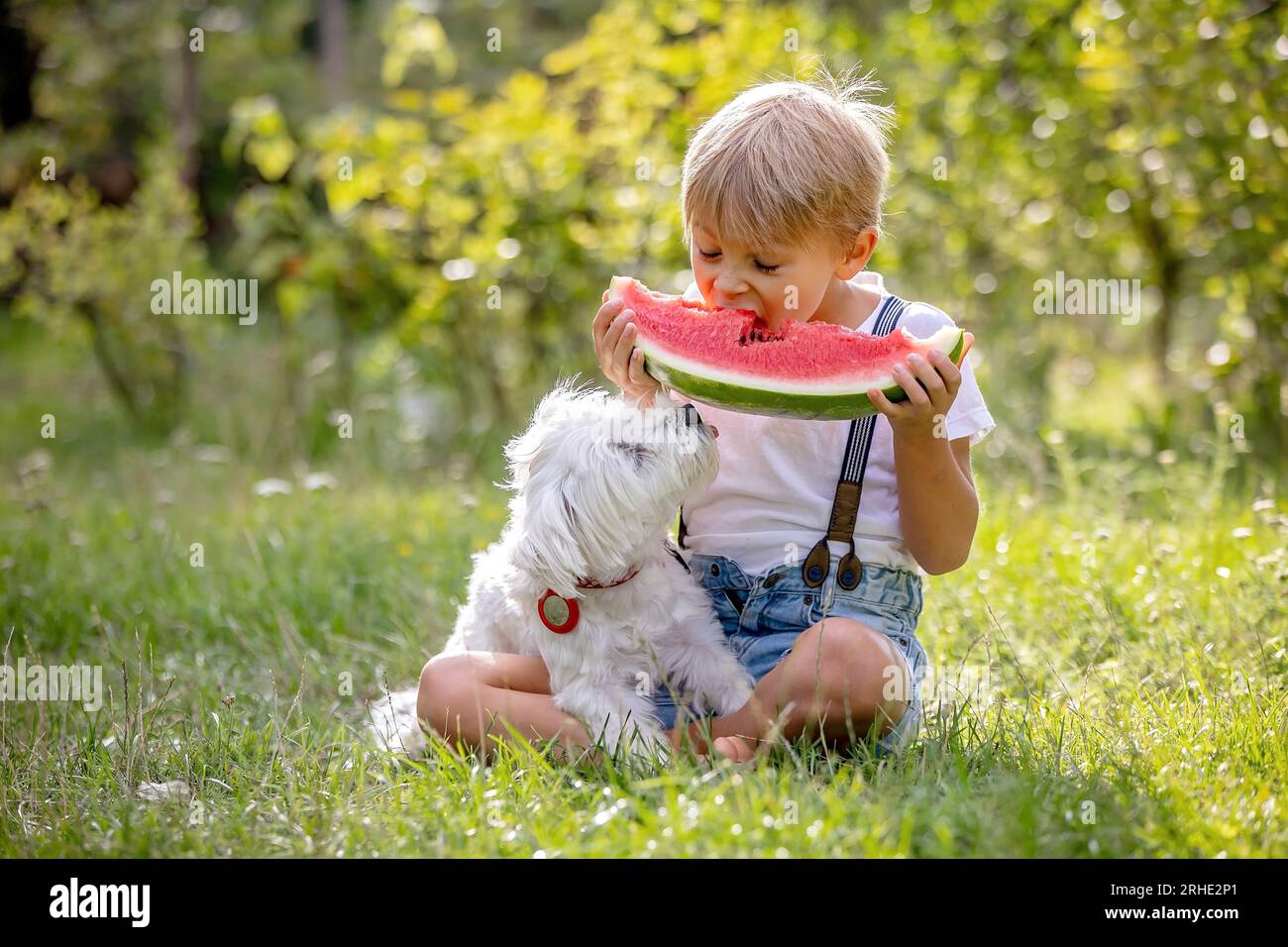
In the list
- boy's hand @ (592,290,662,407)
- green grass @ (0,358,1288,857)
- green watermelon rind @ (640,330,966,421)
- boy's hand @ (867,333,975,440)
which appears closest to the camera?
green grass @ (0,358,1288,857)

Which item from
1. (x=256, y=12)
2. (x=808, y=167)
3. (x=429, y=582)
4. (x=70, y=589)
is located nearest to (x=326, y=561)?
(x=429, y=582)

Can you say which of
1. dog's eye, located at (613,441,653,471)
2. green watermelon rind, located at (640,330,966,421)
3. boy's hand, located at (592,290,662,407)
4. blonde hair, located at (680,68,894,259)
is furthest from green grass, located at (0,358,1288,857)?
blonde hair, located at (680,68,894,259)

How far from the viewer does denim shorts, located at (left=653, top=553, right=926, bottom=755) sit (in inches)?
115

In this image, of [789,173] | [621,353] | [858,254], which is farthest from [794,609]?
[789,173]

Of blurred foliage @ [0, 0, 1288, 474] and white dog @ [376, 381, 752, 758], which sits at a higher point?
blurred foliage @ [0, 0, 1288, 474]

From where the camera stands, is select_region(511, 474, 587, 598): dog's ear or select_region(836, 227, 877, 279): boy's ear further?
select_region(836, 227, 877, 279): boy's ear

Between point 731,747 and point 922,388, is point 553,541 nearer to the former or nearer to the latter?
point 731,747

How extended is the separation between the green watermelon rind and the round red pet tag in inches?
22.3

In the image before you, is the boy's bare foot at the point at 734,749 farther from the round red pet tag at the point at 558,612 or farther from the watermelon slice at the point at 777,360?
the watermelon slice at the point at 777,360

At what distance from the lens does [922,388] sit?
8.75 feet

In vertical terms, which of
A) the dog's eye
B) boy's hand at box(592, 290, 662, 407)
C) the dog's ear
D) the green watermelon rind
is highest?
boy's hand at box(592, 290, 662, 407)

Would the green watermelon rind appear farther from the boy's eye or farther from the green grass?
the green grass

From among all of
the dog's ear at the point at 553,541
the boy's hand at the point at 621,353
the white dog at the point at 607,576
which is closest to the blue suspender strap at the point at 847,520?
the white dog at the point at 607,576

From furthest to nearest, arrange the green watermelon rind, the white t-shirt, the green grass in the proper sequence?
1. the white t-shirt
2. the green watermelon rind
3. the green grass
